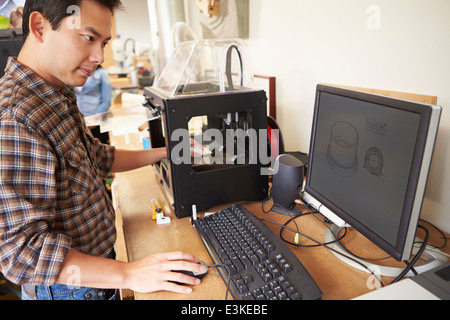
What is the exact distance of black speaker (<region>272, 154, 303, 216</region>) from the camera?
944 mm

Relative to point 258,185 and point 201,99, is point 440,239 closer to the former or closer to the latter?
point 258,185

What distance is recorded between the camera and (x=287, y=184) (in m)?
0.95

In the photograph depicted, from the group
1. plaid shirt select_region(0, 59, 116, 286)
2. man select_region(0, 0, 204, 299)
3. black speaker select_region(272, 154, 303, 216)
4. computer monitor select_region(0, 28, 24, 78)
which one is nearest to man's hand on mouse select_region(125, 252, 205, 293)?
man select_region(0, 0, 204, 299)

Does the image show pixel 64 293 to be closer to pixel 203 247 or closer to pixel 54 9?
pixel 203 247

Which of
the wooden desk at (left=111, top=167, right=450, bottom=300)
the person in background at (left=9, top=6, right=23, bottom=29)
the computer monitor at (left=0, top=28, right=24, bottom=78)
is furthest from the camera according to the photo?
the person in background at (left=9, top=6, right=23, bottom=29)

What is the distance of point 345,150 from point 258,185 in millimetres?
367

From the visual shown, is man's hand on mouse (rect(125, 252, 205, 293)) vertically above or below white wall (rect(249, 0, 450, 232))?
below

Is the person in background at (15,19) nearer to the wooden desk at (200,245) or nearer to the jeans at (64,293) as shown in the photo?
the wooden desk at (200,245)

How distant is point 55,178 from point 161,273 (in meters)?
0.32

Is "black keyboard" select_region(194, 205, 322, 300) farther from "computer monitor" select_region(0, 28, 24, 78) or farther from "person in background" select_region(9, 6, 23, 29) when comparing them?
"person in background" select_region(9, 6, 23, 29)

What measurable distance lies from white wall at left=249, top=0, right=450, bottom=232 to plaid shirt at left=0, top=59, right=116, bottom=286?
85cm

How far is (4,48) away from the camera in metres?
1.34

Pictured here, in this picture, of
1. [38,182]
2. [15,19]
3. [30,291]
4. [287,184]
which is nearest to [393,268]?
[287,184]
